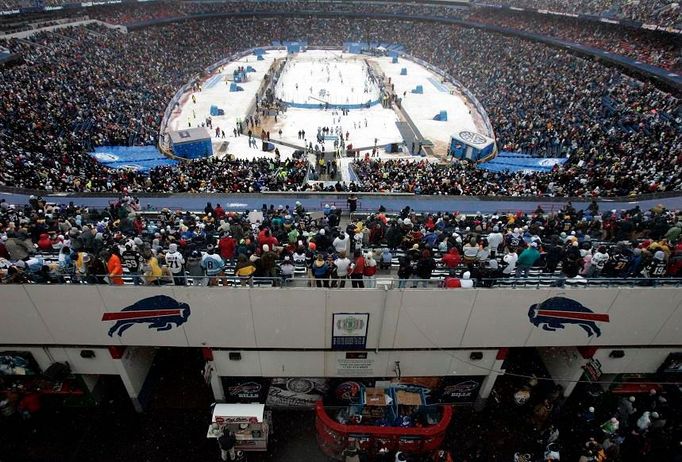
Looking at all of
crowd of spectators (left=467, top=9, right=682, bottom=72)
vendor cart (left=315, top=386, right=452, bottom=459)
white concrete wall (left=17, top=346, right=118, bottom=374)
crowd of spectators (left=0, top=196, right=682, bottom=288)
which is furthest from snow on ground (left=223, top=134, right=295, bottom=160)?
crowd of spectators (left=467, top=9, right=682, bottom=72)

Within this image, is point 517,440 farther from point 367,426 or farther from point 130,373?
point 130,373

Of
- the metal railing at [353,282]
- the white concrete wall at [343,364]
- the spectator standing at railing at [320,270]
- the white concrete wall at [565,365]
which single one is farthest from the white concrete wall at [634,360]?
the spectator standing at railing at [320,270]

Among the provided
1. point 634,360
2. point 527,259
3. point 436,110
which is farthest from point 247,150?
point 634,360

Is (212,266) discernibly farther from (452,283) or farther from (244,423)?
(452,283)

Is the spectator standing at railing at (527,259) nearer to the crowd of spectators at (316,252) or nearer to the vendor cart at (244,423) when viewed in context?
the crowd of spectators at (316,252)

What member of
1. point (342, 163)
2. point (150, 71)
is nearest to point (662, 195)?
point (342, 163)

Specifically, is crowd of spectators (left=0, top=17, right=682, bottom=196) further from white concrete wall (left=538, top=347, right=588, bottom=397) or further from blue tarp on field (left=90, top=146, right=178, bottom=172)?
white concrete wall (left=538, top=347, right=588, bottom=397)
